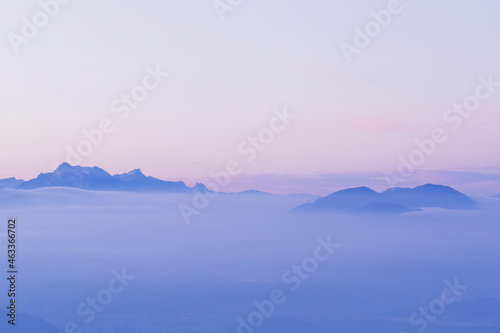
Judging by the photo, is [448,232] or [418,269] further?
[448,232]

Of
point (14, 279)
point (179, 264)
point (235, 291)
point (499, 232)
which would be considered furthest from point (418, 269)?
point (499, 232)

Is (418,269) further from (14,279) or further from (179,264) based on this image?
(14,279)

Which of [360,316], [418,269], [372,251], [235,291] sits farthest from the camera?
[372,251]

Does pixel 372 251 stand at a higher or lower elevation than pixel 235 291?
higher

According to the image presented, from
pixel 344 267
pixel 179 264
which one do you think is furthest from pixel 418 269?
pixel 179 264

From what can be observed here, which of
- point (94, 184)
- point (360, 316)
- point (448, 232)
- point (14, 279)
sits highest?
point (94, 184)

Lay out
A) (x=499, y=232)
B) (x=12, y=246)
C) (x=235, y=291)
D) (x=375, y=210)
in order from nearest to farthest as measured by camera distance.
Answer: (x=12, y=246), (x=235, y=291), (x=375, y=210), (x=499, y=232)
